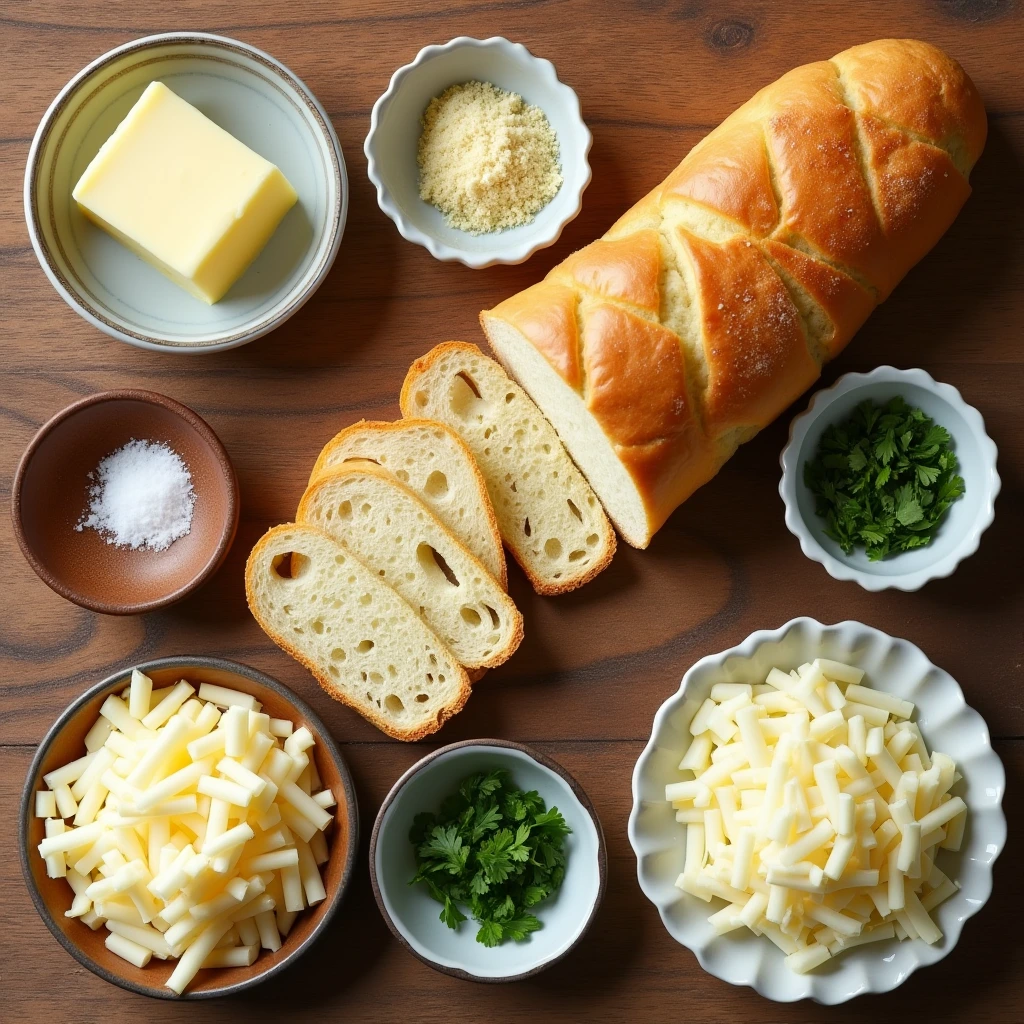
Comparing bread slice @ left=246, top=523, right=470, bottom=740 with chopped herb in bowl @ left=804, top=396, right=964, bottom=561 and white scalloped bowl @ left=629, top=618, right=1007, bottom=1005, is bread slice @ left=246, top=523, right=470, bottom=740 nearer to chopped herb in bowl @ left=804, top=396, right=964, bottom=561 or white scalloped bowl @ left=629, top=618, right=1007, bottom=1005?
white scalloped bowl @ left=629, top=618, right=1007, bottom=1005

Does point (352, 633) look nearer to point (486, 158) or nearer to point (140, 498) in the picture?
point (140, 498)

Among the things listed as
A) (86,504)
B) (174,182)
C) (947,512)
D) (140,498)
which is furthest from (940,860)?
(174,182)

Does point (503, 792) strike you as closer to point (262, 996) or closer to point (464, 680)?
point (464, 680)

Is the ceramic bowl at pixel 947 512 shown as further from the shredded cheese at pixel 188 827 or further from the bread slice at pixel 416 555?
the bread slice at pixel 416 555

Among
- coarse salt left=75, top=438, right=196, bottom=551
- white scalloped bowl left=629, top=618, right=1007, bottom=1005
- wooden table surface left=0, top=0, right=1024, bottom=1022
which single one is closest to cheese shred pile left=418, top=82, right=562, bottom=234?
wooden table surface left=0, top=0, right=1024, bottom=1022

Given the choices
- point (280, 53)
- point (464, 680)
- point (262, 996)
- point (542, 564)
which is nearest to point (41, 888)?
point (262, 996)

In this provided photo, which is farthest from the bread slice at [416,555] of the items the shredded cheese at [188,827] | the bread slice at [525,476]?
the shredded cheese at [188,827]
